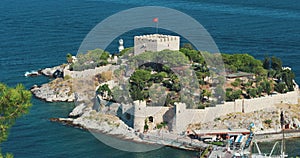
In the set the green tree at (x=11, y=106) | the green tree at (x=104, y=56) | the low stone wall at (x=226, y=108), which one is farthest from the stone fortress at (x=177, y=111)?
the green tree at (x=11, y=106)

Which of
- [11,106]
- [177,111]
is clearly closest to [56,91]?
[177,111]

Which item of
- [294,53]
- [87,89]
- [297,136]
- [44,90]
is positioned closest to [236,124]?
[297,136]

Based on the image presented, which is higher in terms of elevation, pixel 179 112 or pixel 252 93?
pixel 252 93

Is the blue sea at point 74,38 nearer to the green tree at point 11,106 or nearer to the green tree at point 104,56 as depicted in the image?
the green tree at point 104,56

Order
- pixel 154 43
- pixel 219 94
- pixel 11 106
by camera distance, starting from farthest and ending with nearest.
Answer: pixel 154 43 < pixel 219 94 < pixel 11 106

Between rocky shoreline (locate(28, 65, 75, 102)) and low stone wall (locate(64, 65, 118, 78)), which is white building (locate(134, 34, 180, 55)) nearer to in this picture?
low stone wall (locate(64, 65, 118, 78))

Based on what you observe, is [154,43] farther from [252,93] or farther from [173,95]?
[252,93]

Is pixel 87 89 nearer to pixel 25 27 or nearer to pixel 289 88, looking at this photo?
pixel 289 88
